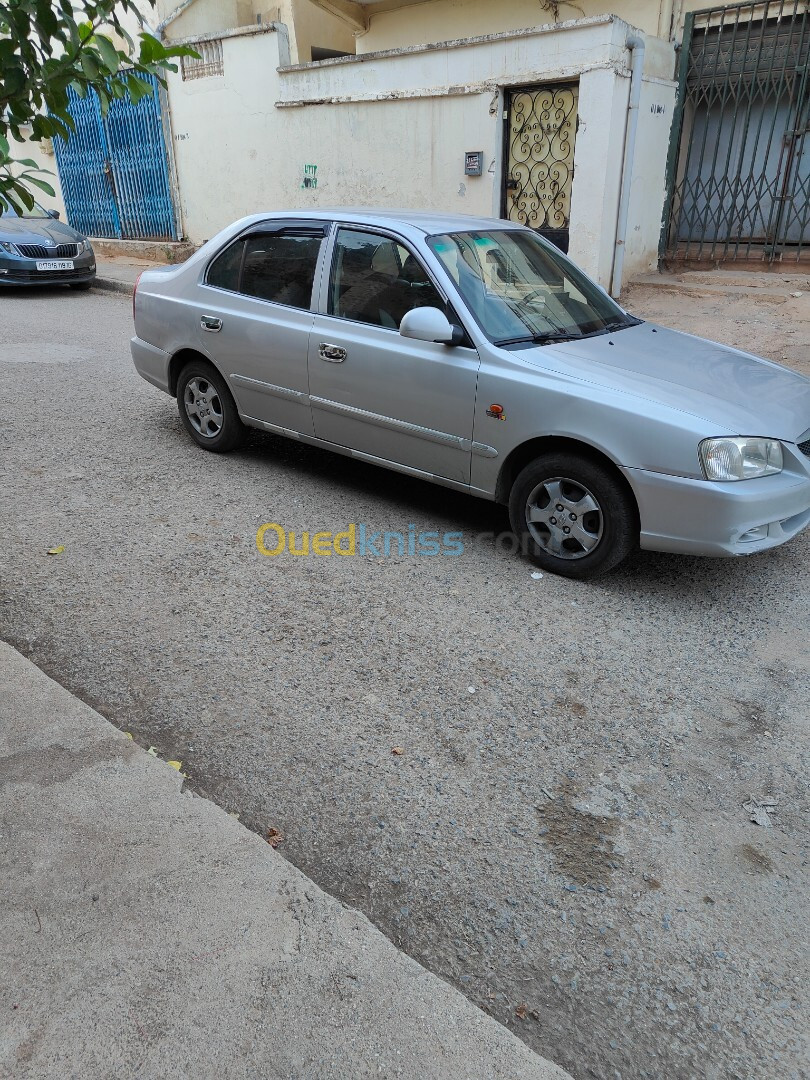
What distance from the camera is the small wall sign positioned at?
11812mm

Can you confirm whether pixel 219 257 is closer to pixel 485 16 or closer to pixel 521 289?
pixel 521 289

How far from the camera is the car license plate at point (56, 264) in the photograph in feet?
43.6

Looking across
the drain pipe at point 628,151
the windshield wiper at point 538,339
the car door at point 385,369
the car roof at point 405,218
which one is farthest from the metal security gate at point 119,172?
the windshield wiper at point 538,339

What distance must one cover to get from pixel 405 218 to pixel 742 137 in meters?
8.06

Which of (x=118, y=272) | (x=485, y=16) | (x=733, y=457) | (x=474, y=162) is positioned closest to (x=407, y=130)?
(x=474, y=162)

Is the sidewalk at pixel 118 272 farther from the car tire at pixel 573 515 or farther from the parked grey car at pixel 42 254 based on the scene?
the car tire at pixel 573 515

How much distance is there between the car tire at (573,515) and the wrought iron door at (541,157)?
26.5ft

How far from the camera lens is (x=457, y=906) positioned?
8.23 ft

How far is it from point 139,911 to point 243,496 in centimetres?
344

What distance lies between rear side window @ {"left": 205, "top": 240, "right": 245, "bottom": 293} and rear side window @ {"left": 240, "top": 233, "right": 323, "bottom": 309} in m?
0.06

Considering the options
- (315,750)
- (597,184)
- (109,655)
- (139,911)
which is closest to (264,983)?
(139,911)

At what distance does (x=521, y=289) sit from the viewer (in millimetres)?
4898

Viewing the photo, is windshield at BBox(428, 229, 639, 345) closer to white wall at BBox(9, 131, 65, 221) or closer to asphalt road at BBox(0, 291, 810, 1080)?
asphalt road at BBox(0, 291, 810, 1080)

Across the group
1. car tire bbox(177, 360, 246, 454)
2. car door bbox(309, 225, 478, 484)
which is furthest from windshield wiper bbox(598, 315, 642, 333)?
car tire bbox(177, 360, 246, 454)
